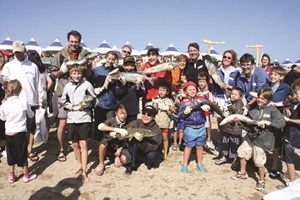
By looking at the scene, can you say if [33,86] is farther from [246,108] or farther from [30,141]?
[246,108]

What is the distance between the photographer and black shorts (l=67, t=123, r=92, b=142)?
463 cm

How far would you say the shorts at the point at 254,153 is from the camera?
4.41 meters

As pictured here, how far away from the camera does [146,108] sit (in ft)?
17.1

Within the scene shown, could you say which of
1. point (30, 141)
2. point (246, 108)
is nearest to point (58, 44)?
point (30, 141)

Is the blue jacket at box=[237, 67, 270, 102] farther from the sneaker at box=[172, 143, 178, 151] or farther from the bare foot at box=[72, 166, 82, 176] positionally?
the bare foot at box=[72, 166, 82, 176]

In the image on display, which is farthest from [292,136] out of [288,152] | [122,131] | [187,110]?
[122,131]

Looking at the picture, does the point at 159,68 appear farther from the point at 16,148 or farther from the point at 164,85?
the point at 16,148

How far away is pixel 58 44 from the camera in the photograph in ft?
103

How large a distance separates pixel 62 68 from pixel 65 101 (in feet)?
2.61

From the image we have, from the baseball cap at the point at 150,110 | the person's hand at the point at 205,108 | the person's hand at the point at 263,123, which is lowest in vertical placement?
the person's hand at the point at 263,123

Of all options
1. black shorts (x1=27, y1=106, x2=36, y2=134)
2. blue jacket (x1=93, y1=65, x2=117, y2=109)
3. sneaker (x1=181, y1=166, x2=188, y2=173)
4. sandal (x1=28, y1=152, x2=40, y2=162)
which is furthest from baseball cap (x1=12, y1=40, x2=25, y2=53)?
sneaker (x1=181, y1=166, x2=188, y2=173)

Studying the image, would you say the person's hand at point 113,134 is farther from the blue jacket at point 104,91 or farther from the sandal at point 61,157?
the sandal at point 61,157

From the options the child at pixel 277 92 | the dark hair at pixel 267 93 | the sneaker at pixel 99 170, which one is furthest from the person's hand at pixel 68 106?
the child at pixel 277 92

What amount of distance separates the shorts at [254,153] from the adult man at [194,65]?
82.7 inches
